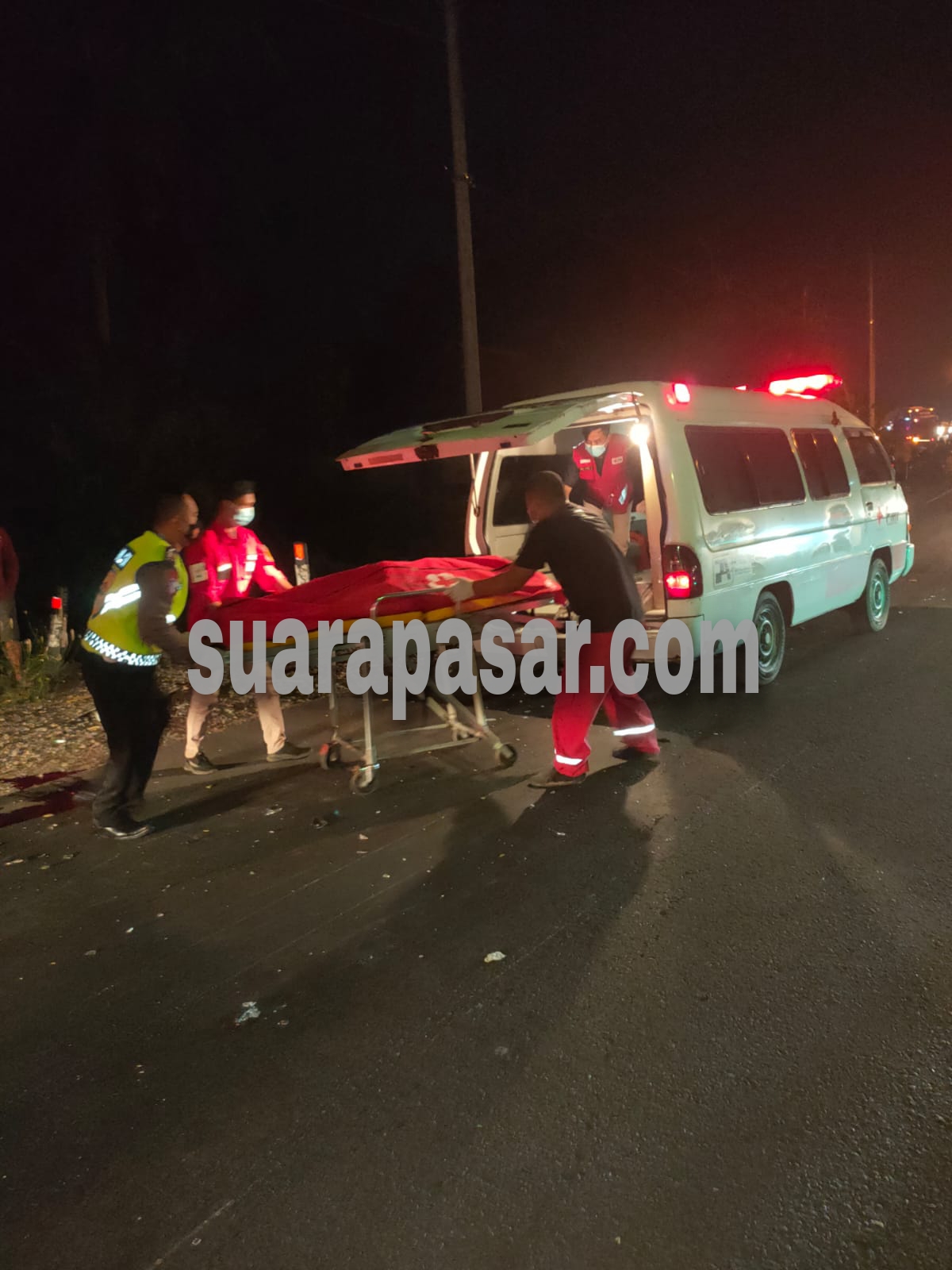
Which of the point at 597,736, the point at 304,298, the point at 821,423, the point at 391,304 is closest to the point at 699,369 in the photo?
the point at 391,304

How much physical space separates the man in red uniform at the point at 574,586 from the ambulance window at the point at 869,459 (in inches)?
177

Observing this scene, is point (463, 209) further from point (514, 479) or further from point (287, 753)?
point (287, 753)

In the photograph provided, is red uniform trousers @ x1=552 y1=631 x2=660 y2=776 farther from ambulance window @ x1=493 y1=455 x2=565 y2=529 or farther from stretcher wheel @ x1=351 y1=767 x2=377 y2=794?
ambulance window @ x1=493 y1=455 x2=565 y2=529

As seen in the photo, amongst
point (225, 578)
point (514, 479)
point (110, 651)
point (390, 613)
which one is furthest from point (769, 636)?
point (110, 651)

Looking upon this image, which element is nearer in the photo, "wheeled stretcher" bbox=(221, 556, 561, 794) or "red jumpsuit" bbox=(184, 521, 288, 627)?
"wheeled stretcher" bbox=(221, 556, 561, 794)

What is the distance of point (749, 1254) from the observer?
213cm

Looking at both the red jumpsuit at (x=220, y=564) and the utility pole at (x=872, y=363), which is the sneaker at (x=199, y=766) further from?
the utility pole at (x=872, y=363)

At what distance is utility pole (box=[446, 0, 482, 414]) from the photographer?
10016 millimetres

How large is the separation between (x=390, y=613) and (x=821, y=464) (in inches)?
181

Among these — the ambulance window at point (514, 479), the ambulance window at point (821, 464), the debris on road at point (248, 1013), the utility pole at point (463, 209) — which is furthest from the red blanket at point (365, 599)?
the utility pole at point (463, 209)

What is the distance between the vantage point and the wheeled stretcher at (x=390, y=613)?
16.3 ft

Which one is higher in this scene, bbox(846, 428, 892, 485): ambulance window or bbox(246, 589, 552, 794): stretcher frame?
bbox(846, 428, 892, 485): ambulance window

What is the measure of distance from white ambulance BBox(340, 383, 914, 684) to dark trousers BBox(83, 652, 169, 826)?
2.09 meters
